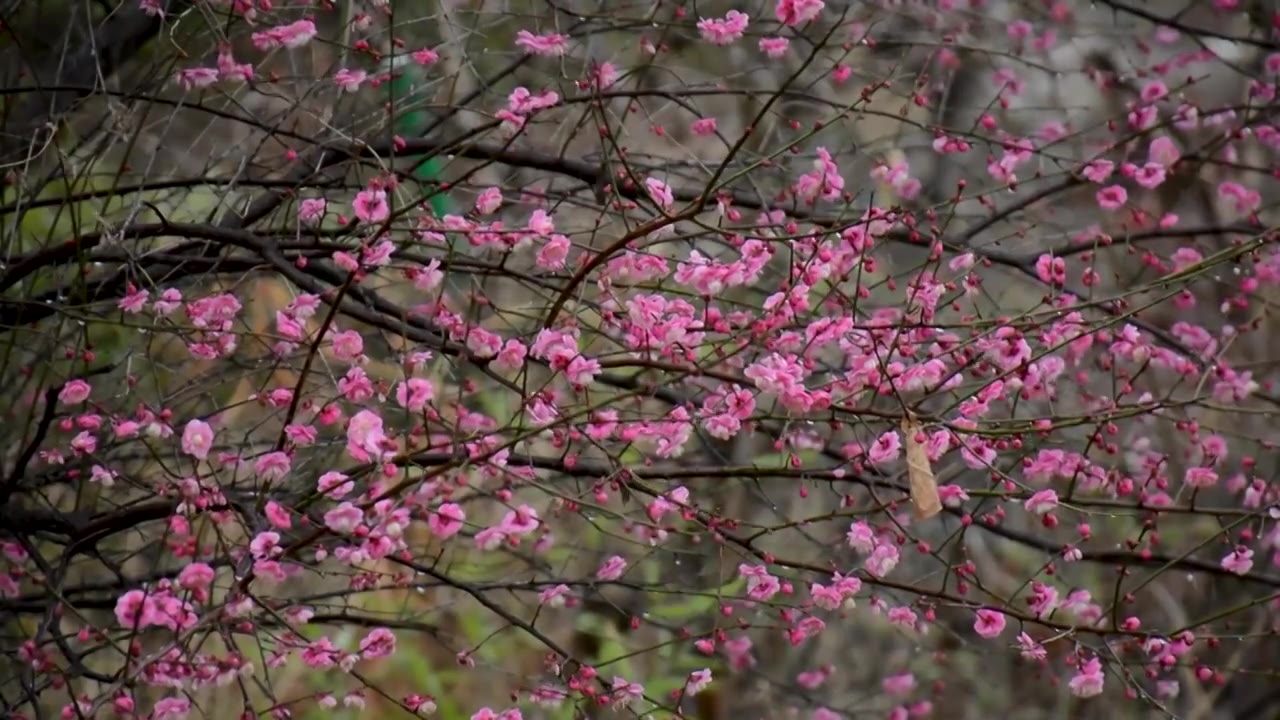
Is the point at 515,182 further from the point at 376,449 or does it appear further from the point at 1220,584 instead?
the point at 1220,584

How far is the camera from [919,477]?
108 inches

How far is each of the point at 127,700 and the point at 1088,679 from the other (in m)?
1.95

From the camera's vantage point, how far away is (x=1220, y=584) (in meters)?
6.76

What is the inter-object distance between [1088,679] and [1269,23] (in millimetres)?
2600

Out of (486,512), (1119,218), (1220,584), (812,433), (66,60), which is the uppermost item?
(66,60)

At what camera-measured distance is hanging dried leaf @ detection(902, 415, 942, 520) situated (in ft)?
8.93

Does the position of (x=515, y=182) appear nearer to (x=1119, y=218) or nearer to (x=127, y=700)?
(x=127, y=700)

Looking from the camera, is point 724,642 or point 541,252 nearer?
point 541,252

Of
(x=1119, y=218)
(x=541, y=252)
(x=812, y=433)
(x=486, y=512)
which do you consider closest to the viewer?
(x=541, y=252)

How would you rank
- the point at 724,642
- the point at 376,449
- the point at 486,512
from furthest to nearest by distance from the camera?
the point at 486,512, the point at 724,642, the point at 376,449

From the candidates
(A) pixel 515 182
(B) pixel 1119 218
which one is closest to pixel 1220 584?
(B) pixel 1119 218

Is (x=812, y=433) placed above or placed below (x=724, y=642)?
above

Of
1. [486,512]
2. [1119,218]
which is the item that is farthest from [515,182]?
[1119,218]

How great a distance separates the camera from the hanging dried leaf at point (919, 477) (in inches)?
107
